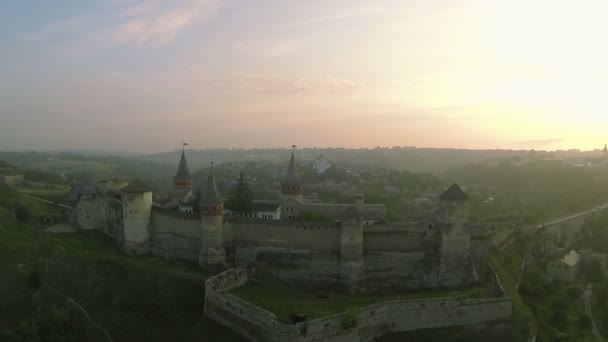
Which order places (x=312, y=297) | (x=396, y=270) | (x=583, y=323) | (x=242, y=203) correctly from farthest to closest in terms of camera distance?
(x=242, y=203) < (x=583, y=323) < (x=396, y=270) < (x=312, y=297)

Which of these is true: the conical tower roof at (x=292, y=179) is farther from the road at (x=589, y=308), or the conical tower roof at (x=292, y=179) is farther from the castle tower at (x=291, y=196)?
the road at (x=589, y=308)

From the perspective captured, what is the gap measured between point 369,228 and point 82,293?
72.2 feet

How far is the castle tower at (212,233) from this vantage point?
126 feet

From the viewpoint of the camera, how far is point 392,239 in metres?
38.1

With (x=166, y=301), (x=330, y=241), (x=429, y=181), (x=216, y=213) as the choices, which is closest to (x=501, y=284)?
(x=330, y=241)

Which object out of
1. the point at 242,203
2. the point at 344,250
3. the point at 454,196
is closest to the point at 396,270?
the point at 344,250

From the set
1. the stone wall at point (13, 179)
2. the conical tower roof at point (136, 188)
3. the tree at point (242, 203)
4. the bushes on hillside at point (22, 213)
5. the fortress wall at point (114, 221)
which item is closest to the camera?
the conical tower roof at point (136, 188)

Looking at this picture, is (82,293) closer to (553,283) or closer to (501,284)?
(501,284)

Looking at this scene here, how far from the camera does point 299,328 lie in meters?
28.5

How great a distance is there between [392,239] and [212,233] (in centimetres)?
1400

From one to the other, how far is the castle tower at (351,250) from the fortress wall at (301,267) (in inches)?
25.6

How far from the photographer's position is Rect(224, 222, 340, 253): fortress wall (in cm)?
3791

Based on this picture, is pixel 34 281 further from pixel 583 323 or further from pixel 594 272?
pixel 594 272

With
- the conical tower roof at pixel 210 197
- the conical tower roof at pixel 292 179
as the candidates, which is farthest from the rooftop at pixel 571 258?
the conical tower roof at pixel 210 197
